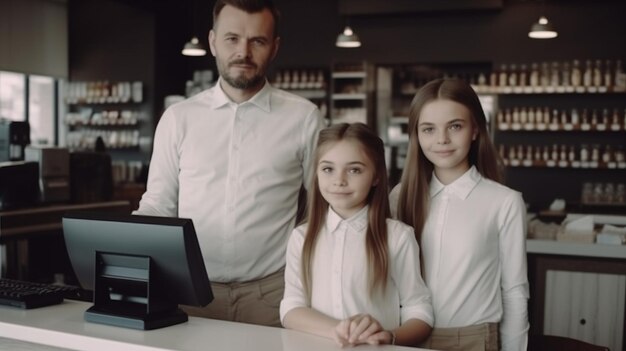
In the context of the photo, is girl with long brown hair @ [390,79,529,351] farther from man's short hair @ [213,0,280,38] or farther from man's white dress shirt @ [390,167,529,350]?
man's short hair @ [213,0,280,38]

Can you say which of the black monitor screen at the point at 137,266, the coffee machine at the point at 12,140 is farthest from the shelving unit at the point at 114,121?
the black monitor screen at the point at 137,266

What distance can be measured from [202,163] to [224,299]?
1.53 ft

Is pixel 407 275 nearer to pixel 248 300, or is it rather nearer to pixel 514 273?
pixel 514 273

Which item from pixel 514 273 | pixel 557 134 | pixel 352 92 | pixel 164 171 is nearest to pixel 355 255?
Result: pixel 514 273

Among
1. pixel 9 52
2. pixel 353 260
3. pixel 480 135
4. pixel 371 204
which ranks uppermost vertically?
pixel 9 52

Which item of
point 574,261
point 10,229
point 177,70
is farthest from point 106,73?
point 574,261

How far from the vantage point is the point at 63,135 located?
9.58m

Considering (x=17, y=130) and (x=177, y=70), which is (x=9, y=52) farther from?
(x=17, y=130)

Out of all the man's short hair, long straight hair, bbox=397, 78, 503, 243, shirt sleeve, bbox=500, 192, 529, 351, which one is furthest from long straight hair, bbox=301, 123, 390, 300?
the man's short hair

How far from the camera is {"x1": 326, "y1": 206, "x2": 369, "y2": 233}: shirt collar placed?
1.88 metres

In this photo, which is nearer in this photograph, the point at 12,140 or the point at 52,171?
the point at 52,171

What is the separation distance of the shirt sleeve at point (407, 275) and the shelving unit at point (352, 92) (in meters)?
6.00

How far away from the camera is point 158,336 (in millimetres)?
1654

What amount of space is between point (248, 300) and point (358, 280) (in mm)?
591
